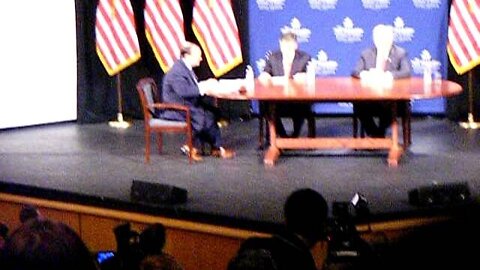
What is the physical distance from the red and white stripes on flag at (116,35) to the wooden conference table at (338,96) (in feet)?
8.86

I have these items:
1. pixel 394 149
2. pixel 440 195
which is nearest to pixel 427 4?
pixel 394 149

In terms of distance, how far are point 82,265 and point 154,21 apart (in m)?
8.48

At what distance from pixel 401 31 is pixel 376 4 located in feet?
1.36

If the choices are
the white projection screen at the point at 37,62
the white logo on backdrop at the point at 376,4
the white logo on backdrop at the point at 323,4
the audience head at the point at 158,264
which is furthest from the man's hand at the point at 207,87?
the audience head at the point at 158,264

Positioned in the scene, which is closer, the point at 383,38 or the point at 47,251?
the point at 47,251

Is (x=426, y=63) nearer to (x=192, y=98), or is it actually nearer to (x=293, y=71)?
(x=293, y=71)

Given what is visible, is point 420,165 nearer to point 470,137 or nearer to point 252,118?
point 470,137

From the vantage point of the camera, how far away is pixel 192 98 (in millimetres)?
7648

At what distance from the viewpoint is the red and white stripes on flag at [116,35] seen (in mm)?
10078

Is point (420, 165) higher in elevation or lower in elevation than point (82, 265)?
lower

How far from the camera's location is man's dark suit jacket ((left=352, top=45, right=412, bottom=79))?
26.1 feet

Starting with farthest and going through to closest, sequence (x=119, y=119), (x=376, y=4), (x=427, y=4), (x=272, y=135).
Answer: (x=119, y=119) → (x=376, y=4) → (x=427, y=4) → (x=272, y=135)

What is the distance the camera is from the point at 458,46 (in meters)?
9.48

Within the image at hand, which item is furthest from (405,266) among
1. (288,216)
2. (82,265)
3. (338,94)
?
(338,94)
